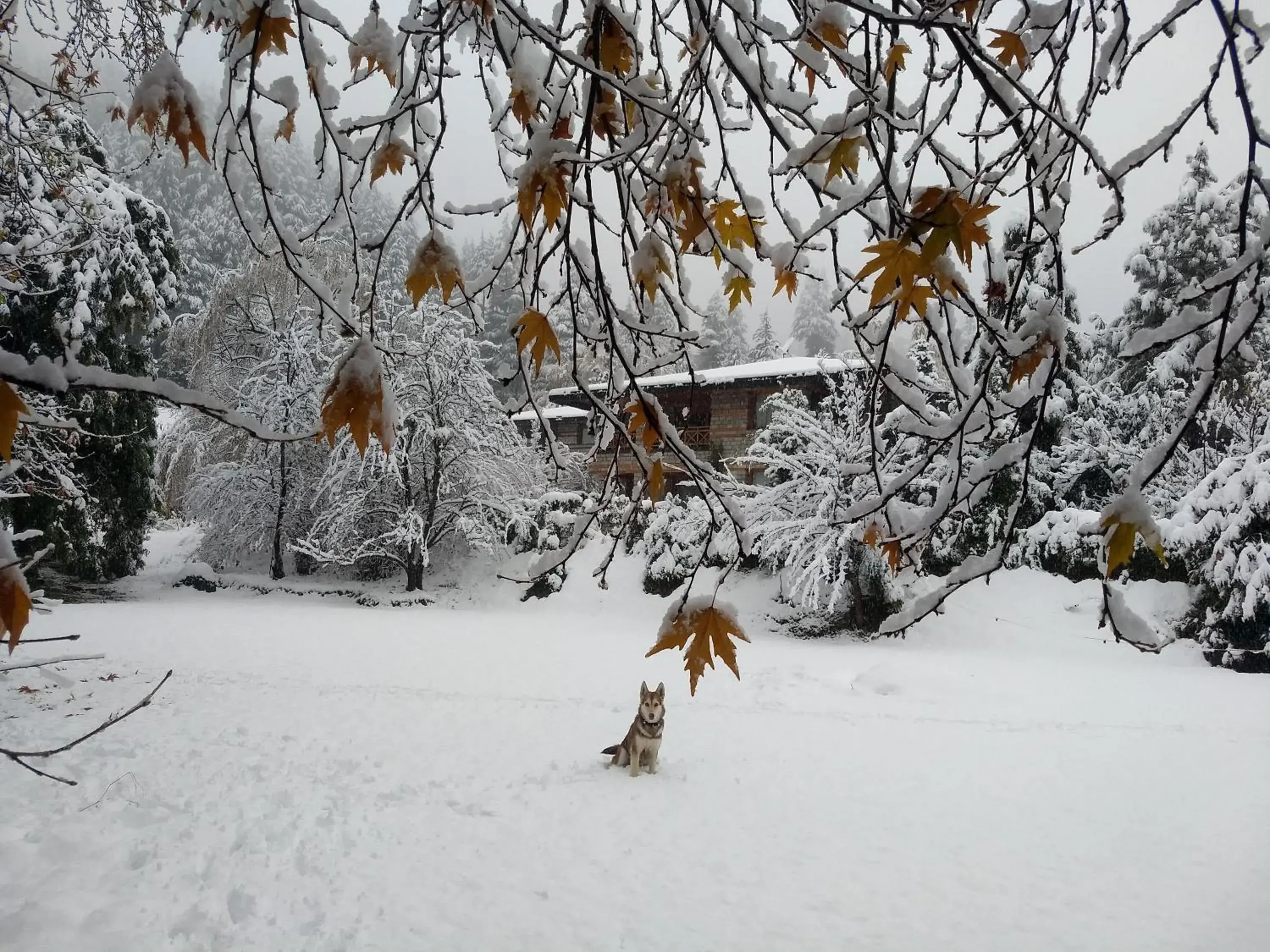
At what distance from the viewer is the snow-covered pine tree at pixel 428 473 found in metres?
11.6

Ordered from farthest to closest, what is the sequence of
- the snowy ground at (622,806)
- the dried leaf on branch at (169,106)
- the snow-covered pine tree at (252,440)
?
the snow-covered pine tree at (252,440) < the snowy ground at (622,806) < the dried leaf on branch at (169,106)

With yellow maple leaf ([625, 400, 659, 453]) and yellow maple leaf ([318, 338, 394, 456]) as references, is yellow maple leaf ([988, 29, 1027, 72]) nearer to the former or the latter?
yellow maple leaf ([625, 400, 659, 453])

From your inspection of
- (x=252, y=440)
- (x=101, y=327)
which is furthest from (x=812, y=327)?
(x=101, y=327)

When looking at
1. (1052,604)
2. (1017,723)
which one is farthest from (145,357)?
(1052,604)

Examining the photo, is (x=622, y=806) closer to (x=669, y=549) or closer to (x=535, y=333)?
(x=535, y=333)

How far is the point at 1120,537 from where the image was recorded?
2.70 feet

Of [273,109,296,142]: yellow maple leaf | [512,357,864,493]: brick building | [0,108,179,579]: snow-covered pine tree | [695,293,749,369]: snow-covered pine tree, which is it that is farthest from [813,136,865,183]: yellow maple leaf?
[695,293,749,369]: snow-covered pine tree

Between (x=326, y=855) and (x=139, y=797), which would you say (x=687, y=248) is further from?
(x=139, y=797)

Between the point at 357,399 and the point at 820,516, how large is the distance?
30.2ft

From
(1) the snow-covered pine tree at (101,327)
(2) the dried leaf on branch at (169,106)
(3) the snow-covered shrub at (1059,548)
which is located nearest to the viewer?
Result: (2) the dried leaf on branch at (169,106)

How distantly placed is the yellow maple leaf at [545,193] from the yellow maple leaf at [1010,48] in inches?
29.2

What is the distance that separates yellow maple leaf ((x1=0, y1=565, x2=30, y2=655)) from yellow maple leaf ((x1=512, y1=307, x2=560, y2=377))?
0.70 metres

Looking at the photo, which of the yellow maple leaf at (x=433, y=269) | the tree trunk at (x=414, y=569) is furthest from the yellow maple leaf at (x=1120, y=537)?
the tree trunk at (x=414, y=569)

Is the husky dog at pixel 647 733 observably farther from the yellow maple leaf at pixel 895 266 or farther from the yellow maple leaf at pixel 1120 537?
the yellow maple leaf at pixel 895 266
